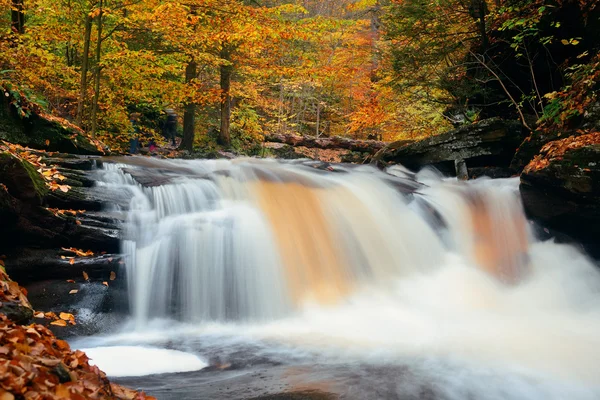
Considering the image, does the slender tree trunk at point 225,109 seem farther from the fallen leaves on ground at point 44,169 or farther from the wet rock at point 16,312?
the wet rock at point 16,312

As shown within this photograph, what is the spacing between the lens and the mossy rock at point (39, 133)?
7.53m

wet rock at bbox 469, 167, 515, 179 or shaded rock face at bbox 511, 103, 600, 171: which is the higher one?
shaded rock face at bbox 511, 103, 600, 171

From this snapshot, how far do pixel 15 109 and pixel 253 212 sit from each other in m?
4.54

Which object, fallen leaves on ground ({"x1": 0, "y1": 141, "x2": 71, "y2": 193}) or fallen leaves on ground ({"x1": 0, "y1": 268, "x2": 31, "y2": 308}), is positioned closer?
fallen leaves on ground ({"x1": 0, "y1": 268, "x2": 31, "y2": 308})

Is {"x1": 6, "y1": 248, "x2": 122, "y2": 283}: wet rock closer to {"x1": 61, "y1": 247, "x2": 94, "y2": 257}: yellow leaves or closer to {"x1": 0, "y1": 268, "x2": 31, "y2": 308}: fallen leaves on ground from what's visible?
{"x1": 61, "y1": 247, "x2": 94, "y2": 257}: yellow leaves

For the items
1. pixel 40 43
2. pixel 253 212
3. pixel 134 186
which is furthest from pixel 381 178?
pixel 40 43

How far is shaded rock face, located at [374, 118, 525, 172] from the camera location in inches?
412

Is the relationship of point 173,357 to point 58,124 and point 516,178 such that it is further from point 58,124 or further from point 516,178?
point 516,178

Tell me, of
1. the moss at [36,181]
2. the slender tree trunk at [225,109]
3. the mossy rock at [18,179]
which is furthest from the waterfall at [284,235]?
the slender tree trunk at [225,109]

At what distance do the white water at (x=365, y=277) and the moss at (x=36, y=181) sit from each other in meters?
1.16

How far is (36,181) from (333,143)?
38.2ft

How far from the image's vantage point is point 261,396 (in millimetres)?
3449

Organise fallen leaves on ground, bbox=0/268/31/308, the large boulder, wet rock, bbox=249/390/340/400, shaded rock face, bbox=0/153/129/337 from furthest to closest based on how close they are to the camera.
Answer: the large boulder
shaded rock face, bbox=0/153/129/337
wet rock, bbox=249/390/340/400
fallen leaves on ground, bbox=0/268/31/308

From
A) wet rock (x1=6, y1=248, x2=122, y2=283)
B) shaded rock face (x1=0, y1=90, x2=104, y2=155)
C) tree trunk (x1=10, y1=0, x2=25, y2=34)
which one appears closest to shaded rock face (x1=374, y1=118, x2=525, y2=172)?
shaded rock face (x1=0, y1=90, x2=104, y2=155)
